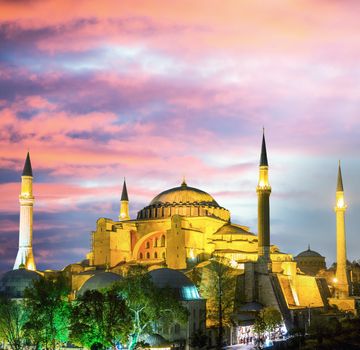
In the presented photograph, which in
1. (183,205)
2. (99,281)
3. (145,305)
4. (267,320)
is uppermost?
(183,205)

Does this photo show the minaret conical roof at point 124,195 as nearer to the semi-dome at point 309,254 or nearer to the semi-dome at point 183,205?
the semi-dome at point 183,205

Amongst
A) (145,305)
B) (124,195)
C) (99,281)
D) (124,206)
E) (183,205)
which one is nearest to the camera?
(145,305)

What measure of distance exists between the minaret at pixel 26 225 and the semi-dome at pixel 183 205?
8.35 meters

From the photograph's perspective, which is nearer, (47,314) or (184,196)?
(47,314)

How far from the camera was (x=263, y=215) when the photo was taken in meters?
48.2

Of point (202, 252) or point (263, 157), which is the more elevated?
point (263, 157)

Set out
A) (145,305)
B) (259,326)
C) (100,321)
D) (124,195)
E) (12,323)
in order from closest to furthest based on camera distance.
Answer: (100,321)
(145,305)
(12,323)
(259,326)
(124,195)

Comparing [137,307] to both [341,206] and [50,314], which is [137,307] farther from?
[341,206]

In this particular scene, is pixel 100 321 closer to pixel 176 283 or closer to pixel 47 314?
pixel 47 314

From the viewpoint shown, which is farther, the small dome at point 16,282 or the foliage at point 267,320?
the small dome at point 16,282

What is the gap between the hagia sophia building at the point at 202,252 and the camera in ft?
151

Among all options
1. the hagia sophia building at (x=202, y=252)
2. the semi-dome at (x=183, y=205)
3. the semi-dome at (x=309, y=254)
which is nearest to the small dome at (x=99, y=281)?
the hagia sophia building at (x=202, y=252)

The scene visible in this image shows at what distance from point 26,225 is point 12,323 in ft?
49.9

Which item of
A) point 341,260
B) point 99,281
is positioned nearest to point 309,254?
point 341,260
